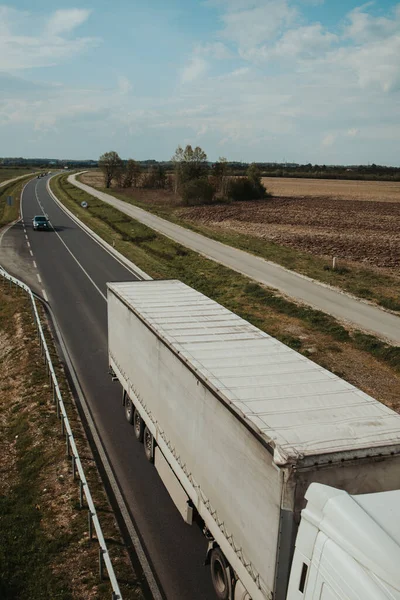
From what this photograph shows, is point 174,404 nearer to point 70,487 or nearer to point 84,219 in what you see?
point 70,487

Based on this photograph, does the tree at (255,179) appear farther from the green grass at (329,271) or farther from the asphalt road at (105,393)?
the asphalt road at (105,393)

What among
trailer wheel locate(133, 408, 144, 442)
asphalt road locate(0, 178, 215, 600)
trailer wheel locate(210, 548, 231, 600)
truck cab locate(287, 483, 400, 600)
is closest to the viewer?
truck cab locate(287, 483, 400, 600)

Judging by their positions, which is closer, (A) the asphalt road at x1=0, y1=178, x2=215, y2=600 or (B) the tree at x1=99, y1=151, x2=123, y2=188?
(A) the asphalt road at x1=0, y1=178, x2=215, y2=600

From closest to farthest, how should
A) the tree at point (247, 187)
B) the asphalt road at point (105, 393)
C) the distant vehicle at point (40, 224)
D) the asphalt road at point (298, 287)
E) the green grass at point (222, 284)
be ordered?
the asphalt road at point (105, 393), the green grass at point (222, 284), the asphalt road at point (298, 287), the distant vehicle at point (40, 224), the tree at point (247, 187)

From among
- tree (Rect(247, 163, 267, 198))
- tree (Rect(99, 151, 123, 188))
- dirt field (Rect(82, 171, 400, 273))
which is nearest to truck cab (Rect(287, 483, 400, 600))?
dirt field (Rect(82, 171, 400, 273))

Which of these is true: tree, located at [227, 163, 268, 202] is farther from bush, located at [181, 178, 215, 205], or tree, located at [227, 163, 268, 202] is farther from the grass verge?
the grass verge

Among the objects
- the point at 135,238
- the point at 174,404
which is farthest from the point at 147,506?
the point at 135,238

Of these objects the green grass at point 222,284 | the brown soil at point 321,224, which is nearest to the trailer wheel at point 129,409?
the green grass at point 222,284
